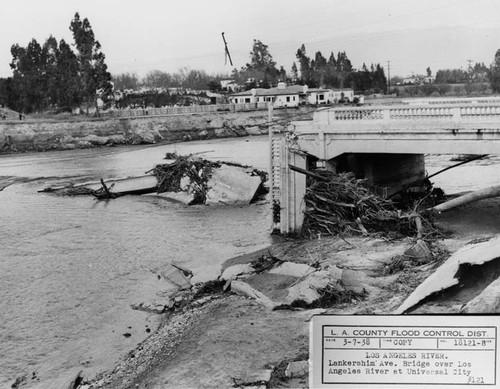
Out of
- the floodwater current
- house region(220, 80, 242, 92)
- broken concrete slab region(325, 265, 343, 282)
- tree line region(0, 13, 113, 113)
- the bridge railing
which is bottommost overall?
the floodwater current

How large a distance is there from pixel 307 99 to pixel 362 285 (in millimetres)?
4397

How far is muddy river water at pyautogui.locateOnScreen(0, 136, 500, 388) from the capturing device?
327 inches

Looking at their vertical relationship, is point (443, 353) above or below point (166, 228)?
above

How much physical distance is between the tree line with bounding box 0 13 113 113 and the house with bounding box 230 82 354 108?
2360mm

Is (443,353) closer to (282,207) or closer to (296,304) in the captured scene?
(296,304)

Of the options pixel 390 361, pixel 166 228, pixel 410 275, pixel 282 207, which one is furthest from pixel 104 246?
pixel 390 361

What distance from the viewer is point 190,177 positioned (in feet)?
63.7

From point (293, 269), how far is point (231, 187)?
384 inches

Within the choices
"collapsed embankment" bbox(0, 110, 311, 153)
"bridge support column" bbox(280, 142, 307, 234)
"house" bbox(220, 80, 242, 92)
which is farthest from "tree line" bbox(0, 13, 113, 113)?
"collapsed embankment" bbox(0, 110, 311, 153)

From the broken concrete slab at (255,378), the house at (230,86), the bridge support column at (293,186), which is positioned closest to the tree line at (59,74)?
the house at (230,86)

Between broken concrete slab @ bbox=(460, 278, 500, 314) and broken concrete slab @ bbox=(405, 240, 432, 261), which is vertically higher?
broken concrete slab @ bbox=(460, 278, 500, 314)

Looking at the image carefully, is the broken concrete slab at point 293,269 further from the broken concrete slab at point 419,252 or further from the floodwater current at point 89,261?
the floodwater current at point 89,261

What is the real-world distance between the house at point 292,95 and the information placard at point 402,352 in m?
5.22

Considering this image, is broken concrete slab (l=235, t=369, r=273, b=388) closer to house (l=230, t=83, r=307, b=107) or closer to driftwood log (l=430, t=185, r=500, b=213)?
house (l=230, t=83, r=307, b=107)
